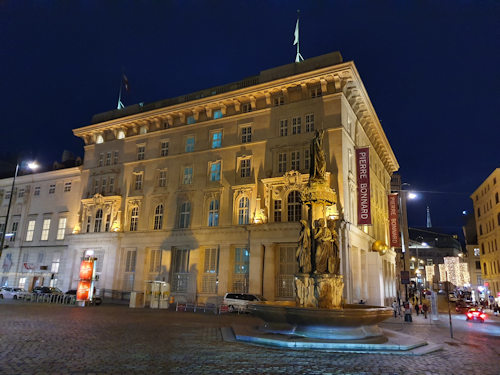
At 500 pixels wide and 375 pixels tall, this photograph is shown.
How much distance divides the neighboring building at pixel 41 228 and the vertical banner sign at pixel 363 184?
33.5 meters

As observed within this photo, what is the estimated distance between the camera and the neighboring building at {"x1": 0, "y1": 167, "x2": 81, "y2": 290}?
45906 millimetres

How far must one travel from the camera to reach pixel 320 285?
15445mm

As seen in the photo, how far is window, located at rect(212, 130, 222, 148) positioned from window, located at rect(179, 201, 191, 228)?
6.53 meters

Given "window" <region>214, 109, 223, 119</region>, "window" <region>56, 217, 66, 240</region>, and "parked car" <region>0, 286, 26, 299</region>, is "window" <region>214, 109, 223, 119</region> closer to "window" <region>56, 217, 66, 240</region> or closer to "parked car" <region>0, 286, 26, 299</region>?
"window" <region>56, 217, 66, 240</region>

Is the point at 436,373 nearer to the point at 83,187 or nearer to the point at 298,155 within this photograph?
the point at 298,155

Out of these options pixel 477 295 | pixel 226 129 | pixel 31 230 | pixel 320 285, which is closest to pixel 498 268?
pixel 477 295

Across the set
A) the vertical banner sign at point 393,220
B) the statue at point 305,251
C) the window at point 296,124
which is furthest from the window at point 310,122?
the vertical banner sign at point 393,220

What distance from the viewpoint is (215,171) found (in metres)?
36.9

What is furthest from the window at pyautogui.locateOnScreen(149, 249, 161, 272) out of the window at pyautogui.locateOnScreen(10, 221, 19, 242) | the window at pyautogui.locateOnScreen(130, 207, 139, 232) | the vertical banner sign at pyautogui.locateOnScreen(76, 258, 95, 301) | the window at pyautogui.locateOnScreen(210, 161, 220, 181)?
the window at pyautogui.locateOnScreen(10, 221, 19, 242)

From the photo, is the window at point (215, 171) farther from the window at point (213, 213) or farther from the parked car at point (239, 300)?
the parked car at point (239, 300)

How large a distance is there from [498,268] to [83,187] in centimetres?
5650

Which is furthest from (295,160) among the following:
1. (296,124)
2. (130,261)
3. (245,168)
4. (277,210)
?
(130,261)

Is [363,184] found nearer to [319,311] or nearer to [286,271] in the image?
[286,271]

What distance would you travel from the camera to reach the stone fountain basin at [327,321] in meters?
13.1
